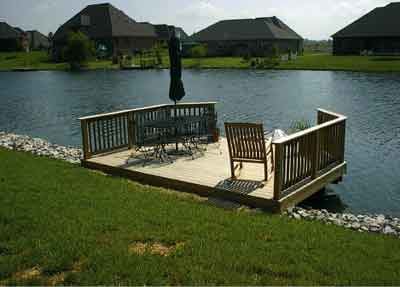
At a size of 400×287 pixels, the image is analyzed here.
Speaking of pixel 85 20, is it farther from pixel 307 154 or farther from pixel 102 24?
pixel 307 154

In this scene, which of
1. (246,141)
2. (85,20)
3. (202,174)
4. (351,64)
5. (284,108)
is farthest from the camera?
(85,20)

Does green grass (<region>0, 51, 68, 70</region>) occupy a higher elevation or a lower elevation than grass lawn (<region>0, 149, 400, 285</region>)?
higher

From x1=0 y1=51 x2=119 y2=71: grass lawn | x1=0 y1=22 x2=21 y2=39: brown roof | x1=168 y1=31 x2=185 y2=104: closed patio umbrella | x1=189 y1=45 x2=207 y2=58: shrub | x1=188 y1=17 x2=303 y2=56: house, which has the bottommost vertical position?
x1=168 y1=31 x2=185 y2=104: closed patio umbrella

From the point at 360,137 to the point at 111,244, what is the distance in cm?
1227

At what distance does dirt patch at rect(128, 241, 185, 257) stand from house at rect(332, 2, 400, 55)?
214 feet

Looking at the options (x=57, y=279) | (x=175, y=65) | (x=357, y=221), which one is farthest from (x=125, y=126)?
(x=57, y=279)

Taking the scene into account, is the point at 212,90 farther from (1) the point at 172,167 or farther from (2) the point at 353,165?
(1) the point at 172,167

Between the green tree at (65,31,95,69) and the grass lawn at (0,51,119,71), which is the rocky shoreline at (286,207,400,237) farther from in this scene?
the green tree at (65,31,95,69)

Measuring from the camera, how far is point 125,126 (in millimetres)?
10375

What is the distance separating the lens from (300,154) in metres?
7.12

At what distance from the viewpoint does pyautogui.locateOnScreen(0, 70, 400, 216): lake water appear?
31.9 feet

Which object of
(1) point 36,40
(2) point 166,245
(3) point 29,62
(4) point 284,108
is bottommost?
(4) point 284,108

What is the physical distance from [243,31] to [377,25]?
24.3 metres

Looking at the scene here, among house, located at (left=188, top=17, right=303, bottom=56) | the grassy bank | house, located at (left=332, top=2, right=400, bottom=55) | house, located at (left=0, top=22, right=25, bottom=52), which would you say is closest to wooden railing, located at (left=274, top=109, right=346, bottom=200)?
the grassy bank
